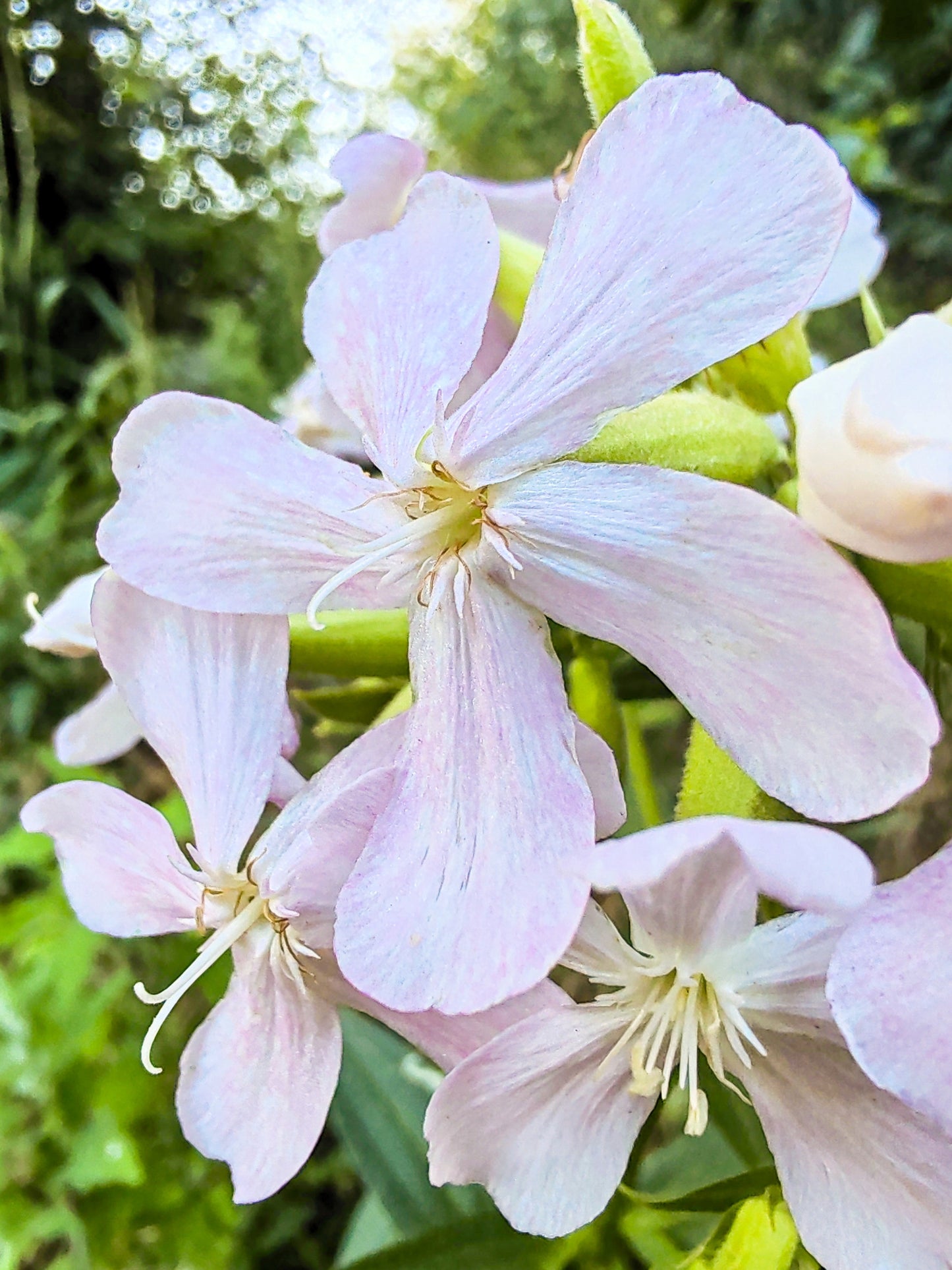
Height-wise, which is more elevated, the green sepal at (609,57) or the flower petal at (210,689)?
the green sepal at (609,57)

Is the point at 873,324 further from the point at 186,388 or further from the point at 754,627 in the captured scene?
the point at 186,388

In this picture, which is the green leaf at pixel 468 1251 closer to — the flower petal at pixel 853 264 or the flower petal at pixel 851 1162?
the flower petal at pixel 851 1162

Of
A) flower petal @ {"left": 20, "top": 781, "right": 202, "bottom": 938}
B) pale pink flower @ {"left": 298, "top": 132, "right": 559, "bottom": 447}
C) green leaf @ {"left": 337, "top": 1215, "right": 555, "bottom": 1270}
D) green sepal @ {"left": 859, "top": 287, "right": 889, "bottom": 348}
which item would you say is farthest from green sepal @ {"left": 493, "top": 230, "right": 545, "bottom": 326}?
green leaf @ {"left": 337, "top": 1215, "right": 555, "bottom": 1270}

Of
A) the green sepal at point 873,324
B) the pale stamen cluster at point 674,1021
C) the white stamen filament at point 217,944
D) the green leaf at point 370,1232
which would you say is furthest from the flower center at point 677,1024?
the green leaf at point 370,1232

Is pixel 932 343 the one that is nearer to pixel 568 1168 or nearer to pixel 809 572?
pixel 809 572

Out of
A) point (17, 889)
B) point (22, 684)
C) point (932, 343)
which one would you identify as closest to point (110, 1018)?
point (17, 889)

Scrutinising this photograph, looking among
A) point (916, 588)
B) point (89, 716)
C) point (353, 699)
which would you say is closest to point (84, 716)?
point (89, 716)

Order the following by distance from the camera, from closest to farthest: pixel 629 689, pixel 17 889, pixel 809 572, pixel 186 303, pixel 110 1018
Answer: pixel 809 572, pixel 629 689, pixel 110 1018, pixel 17 889, pixel 186 303
